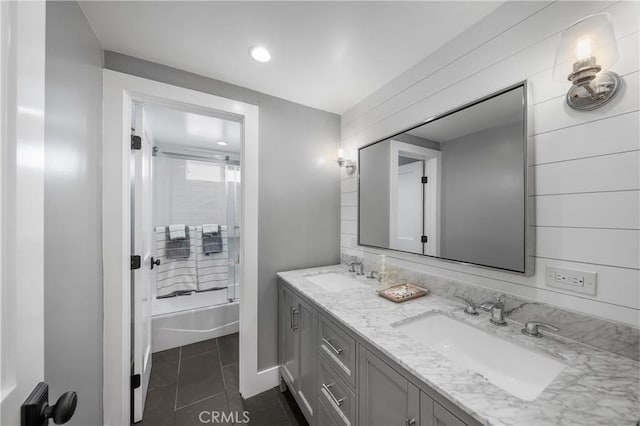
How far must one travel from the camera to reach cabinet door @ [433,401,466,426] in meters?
0.68

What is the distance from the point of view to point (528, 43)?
1.07 metres

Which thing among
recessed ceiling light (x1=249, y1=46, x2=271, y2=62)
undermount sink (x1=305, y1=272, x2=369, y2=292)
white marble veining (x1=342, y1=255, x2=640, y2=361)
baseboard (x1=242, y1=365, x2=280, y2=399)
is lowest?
baseboard (x1=242, y1=365, x2=280, y2=399)

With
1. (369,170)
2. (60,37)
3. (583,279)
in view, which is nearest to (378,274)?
(369,170)

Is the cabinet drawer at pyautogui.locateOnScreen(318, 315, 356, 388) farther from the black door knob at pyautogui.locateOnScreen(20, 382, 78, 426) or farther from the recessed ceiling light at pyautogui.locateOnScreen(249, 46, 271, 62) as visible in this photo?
the recessed ceiling light at pyautogui.locateOnScreen(249, 46, 271, 62)

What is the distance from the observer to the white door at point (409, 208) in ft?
5.11

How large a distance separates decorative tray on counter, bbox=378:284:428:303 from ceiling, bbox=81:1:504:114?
1.46 metres

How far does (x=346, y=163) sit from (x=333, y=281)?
104 centimetres

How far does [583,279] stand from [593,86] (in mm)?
713

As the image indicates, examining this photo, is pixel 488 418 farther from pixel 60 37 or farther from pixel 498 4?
pixel 60 37

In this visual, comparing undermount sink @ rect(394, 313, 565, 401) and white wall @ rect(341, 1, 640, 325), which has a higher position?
white wall @ rect(341, 1, 640, 325)

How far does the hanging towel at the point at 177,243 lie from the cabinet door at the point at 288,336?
1831 mm

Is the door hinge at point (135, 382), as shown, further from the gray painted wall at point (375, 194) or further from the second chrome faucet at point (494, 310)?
the second chrome faucet at point (494, 310)

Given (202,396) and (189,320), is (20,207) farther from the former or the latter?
(189,320)

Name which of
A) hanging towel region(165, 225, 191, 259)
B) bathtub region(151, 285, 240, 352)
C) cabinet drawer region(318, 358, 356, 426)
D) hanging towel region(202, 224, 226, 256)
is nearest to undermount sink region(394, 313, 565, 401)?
cabinet drawer region(318, 358, 356, 426)
